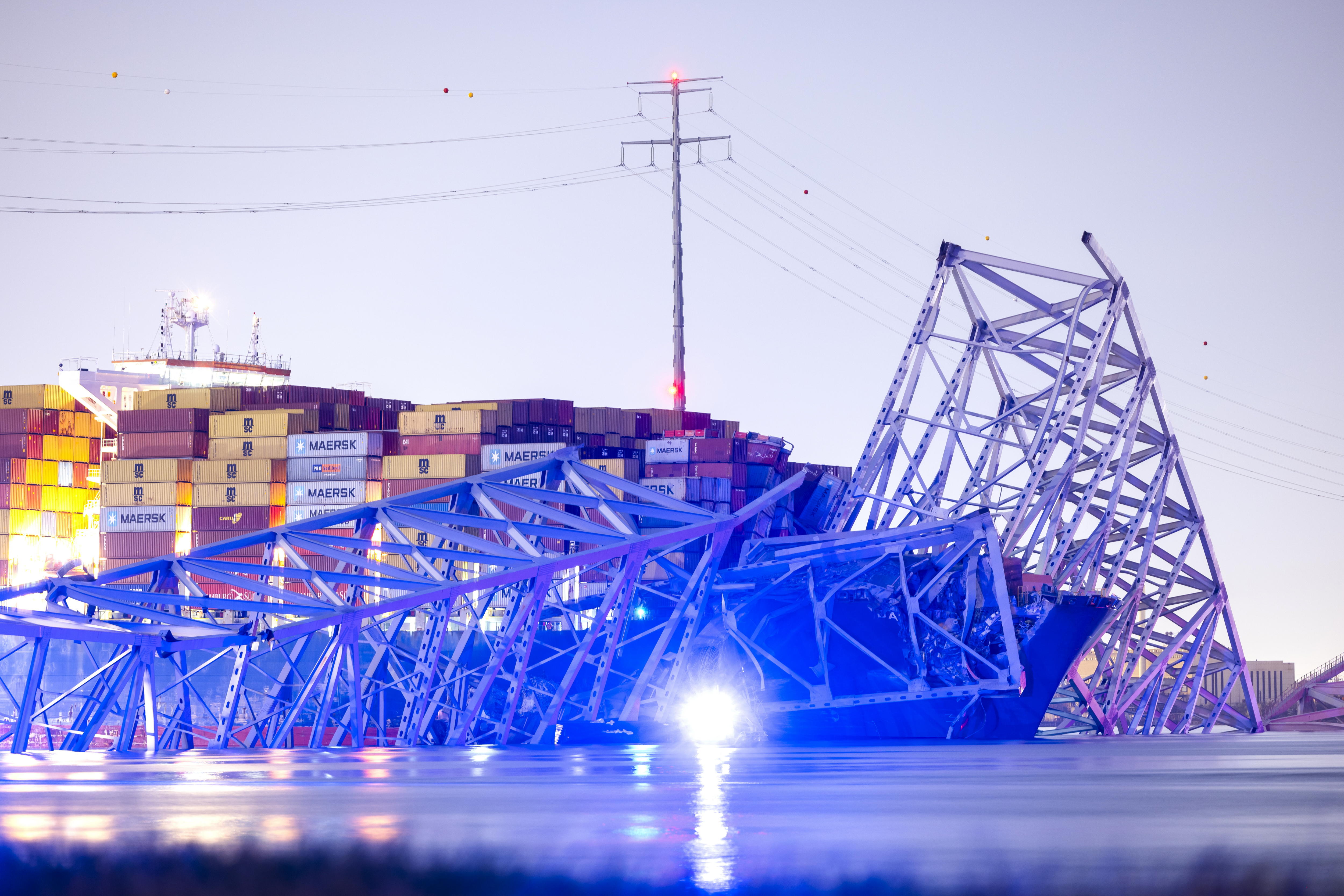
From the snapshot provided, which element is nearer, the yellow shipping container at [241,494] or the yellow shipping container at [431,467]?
the yellow shipping container at [431,467]

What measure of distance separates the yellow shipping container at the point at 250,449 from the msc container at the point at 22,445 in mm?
21004

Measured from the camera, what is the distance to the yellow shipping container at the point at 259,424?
361 ft

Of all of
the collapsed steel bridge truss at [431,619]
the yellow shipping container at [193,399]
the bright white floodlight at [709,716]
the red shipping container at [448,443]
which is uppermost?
the yellow shipping container at [193,399]

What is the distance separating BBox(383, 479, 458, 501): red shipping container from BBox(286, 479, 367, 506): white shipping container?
6.05ft

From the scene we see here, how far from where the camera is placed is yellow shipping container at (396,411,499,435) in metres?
105

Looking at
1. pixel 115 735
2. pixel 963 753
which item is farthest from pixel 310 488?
pixel 963 753

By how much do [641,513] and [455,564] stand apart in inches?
326

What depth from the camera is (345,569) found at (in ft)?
339

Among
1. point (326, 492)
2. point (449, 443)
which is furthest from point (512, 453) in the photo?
point (326, 492)

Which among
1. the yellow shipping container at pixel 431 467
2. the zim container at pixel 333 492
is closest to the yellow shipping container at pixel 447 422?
the yellow shipping container at pixel 431 467

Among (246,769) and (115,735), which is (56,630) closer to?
(246,769)

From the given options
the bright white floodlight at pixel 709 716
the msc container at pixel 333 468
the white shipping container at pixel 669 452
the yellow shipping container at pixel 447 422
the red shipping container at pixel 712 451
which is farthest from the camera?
the msc container at pixel 333 468

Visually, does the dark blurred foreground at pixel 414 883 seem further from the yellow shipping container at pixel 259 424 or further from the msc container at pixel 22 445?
the msc container at pixel 22 445

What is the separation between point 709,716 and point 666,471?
40.2m
